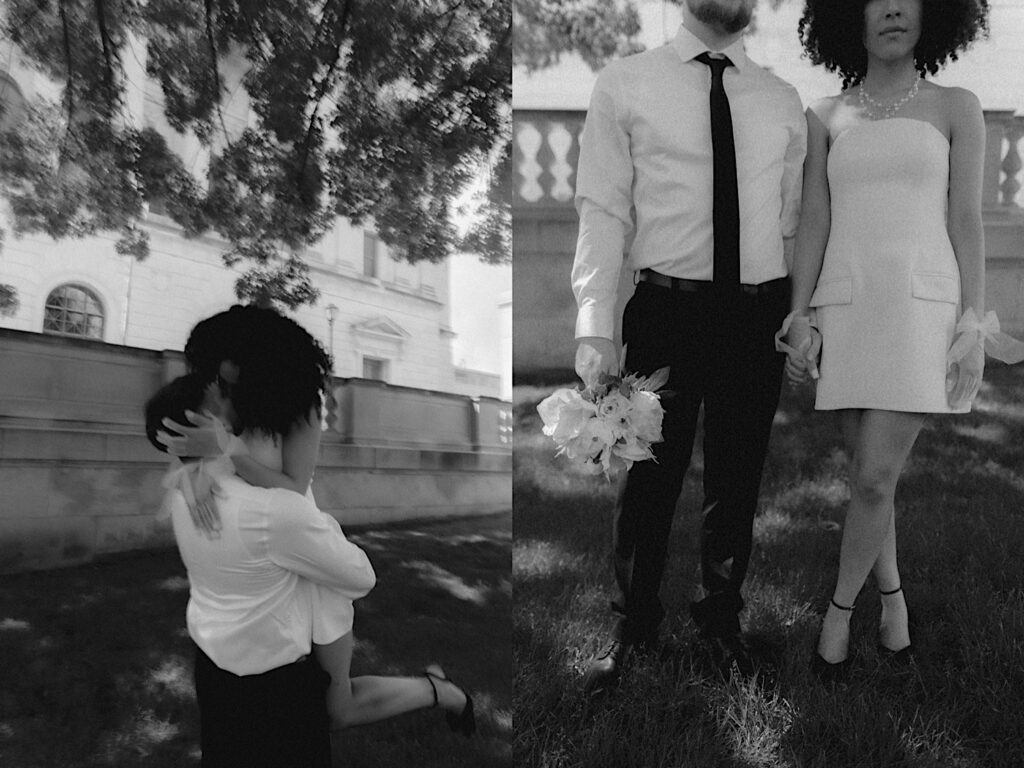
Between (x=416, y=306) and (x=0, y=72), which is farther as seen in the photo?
(x=416, y=306)

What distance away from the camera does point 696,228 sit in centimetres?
202

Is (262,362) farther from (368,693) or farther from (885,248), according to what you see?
(885,248)

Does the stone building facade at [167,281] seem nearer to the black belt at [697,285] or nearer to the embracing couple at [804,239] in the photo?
the embracing couple at [804,239]

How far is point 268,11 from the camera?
7.34ft

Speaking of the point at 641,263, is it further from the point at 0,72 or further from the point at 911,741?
the point at 0,72

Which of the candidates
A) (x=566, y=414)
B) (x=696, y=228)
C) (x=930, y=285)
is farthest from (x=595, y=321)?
(x=930, y=285)

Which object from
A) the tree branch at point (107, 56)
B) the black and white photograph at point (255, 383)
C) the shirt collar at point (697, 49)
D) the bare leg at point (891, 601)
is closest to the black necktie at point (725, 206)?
the shirt collar at point (697, 49)

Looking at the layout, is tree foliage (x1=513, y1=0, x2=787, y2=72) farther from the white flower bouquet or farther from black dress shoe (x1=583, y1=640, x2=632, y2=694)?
black dress shoe (x1=583, y1=640, x2=632, y2=694)

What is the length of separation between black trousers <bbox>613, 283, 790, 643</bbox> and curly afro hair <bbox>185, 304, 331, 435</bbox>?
2.77 feet

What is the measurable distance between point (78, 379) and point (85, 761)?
101cm

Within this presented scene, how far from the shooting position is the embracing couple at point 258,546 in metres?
1.88

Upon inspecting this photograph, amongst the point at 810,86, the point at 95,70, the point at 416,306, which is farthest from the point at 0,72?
the point at 810,86

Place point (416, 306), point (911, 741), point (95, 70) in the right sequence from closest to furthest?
point (911, 741) < point (95, 70) < point (416, 306)

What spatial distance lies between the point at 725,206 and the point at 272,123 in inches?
50.5
